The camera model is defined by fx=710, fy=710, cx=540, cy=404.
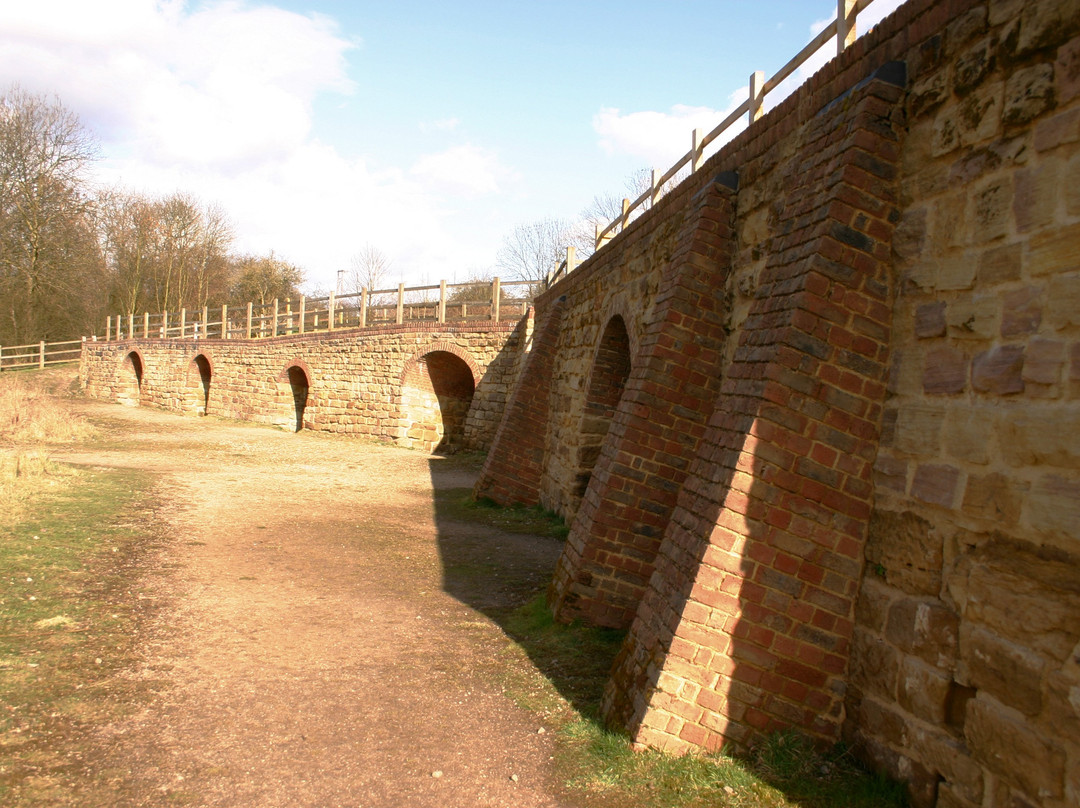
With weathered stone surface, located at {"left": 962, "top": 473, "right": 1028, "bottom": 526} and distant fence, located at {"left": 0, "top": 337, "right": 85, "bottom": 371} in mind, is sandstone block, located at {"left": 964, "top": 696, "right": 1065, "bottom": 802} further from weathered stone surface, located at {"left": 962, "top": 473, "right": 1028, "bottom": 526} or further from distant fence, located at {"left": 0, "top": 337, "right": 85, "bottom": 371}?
distant fence, located at {"left": 0, "top": 337, "right": 85, "bottom": 371}

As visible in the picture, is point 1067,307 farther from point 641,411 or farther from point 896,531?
point 641,411

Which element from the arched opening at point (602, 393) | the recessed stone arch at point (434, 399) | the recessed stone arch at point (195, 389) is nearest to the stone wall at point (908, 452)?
the arched opening at point (602, 393)

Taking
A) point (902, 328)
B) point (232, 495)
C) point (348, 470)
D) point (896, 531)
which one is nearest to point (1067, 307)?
point (902, 328)

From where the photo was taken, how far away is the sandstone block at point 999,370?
2410 mm

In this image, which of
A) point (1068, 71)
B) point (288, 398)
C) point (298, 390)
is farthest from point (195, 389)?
point (1068, 71)

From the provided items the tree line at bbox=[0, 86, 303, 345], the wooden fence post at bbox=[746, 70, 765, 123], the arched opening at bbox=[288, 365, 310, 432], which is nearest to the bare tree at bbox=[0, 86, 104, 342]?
the tree line at bbox=[0, 86, 303, 345]

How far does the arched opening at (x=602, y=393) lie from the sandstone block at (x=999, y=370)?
5625 mm

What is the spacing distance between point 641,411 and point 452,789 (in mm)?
2725

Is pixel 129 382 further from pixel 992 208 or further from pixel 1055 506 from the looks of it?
pixel 1055 506

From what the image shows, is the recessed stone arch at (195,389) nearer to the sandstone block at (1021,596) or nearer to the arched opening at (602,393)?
the arched opening at (602,393)

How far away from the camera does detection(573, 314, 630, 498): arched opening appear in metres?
8.26

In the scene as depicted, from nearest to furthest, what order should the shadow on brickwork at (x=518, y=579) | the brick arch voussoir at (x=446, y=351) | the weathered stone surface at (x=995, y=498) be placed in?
the weathered stone surface at (x=995, y=498) → the shadow on brickwork at (x=518, y=579) → the brick arch voussoir at (x=446, y=351)

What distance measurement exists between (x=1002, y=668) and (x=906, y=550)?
588 millimetres

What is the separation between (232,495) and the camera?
982 centimetres
